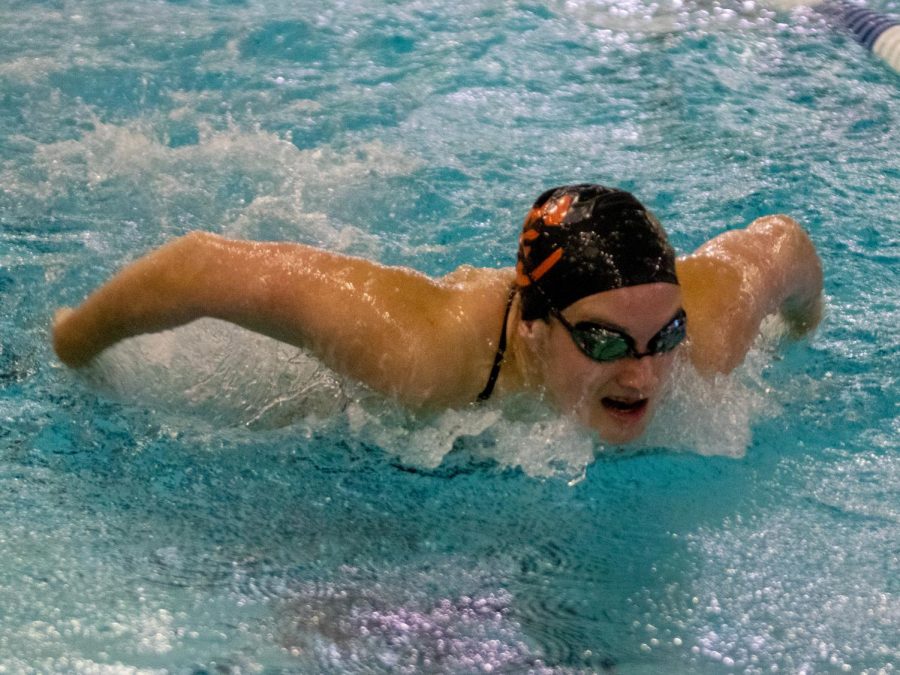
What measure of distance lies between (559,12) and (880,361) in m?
3.81

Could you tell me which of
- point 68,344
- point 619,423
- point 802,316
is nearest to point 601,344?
point 619,423

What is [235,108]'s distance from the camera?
5.13m

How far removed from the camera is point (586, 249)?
101 inches

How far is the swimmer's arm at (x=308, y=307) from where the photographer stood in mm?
2537

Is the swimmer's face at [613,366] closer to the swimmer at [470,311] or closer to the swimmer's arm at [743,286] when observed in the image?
the swimmer at [470,311]

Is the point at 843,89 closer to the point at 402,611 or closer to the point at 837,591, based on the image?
the point at 837,591

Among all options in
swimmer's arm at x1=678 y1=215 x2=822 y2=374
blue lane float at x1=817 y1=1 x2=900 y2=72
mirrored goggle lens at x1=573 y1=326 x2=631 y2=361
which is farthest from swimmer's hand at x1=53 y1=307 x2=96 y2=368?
blue lane float at x1=817 y1=1 x2=900 y2=72

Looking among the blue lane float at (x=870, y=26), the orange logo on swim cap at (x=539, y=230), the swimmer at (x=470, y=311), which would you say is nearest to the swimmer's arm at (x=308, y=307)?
the swimmer at (x=470, y=311)

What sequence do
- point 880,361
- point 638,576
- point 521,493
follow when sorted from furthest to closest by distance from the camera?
point 880,361 → point 521,493 → point 638,576

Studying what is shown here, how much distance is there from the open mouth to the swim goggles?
169mm

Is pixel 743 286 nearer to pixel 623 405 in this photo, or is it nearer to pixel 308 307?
pixel 623 405

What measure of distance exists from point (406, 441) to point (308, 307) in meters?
0.51

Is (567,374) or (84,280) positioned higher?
(567,374)

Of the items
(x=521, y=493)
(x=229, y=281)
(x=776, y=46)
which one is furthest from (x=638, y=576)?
(x=776, y=46)
